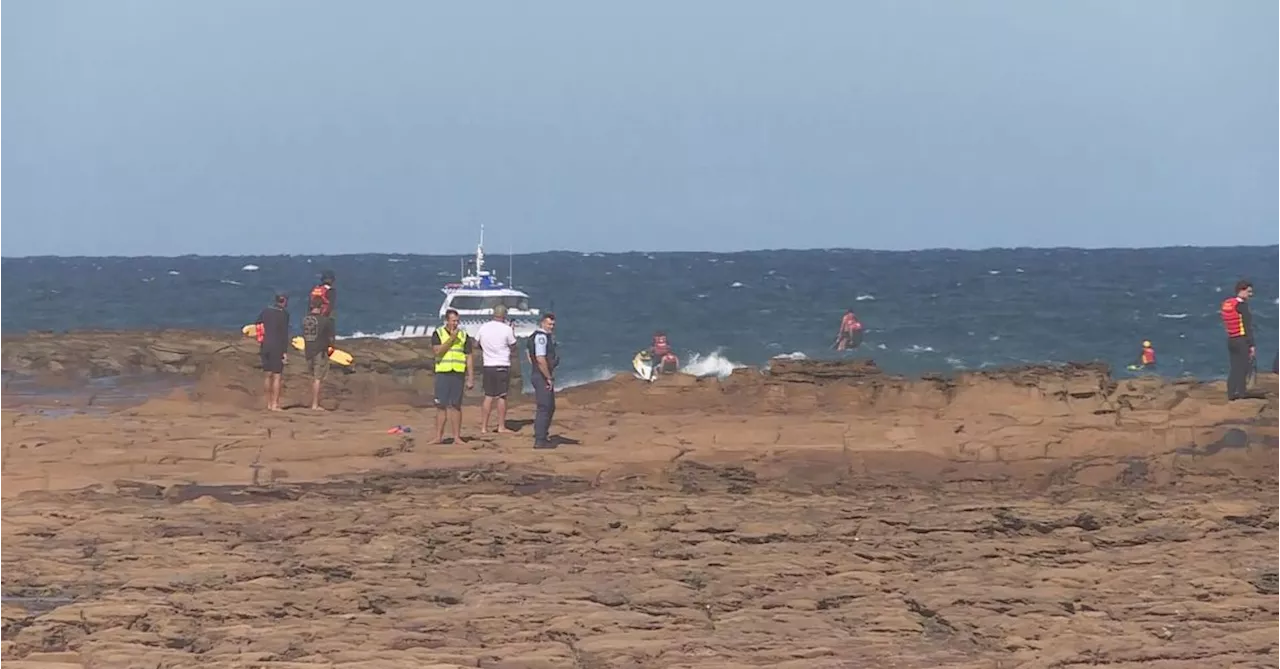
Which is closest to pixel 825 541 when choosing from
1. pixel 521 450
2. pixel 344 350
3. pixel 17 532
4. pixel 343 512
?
pixel 343 512

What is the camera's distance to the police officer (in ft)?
53.9

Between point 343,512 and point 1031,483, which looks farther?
point 1031,483

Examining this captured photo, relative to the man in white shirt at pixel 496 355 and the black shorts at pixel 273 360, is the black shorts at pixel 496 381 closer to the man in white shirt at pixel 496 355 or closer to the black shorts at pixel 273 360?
the man in white shirt at pixel 496 355

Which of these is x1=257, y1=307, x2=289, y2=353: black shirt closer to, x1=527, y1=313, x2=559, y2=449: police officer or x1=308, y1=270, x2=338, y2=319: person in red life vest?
x1=308, y1=270, x2=338, y2=319: person in red life vest

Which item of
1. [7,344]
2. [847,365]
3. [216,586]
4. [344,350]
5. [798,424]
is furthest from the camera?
[7,344]

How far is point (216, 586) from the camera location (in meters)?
10.6

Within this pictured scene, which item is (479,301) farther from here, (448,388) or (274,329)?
(448,388)

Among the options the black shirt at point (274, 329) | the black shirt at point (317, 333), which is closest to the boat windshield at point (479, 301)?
the black shirt at point (317, 333)

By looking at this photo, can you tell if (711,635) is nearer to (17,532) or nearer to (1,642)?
(1,642)

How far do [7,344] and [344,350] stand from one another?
6.99 m

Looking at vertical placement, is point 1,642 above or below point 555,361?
below

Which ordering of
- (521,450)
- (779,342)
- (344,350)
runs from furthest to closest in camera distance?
(779,342) → (344,350) → (521,450)

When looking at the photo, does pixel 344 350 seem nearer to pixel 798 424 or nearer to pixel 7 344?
pixel 7 344

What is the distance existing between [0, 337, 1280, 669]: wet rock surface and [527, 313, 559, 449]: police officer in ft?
0.96
